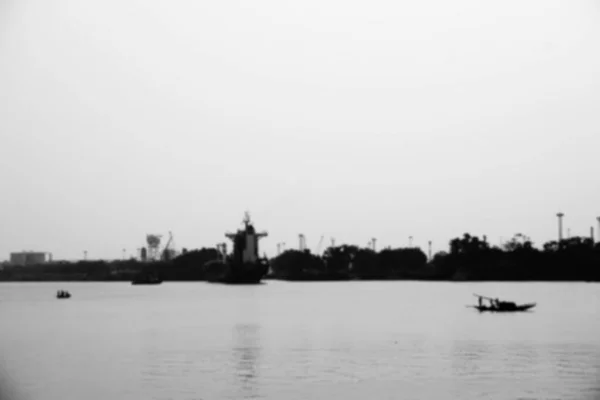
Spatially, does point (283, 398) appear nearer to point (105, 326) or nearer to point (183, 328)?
point (183, 328)

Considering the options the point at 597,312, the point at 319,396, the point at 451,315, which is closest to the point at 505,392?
the point at 319,396

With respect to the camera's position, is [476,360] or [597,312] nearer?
[476,360]

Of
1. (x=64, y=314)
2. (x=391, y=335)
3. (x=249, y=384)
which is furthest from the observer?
(x=64, y=314)

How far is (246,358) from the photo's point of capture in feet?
228

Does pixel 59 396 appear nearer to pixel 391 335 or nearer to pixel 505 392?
pixel 505 392

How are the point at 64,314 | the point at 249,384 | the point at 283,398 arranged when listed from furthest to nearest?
the point at 64,314 → the point at 249,384 → the point at 283,398

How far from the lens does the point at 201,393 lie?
169ft

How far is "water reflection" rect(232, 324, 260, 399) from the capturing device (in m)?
53.7

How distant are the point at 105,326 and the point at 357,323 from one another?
2886 cm

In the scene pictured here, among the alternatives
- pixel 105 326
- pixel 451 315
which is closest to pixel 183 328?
pixel 105 326

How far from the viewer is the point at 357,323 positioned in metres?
110

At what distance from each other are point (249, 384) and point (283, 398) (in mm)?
5857

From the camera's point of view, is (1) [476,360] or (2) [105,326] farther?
(2) [105,326]

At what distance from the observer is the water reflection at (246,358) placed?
5369cm
